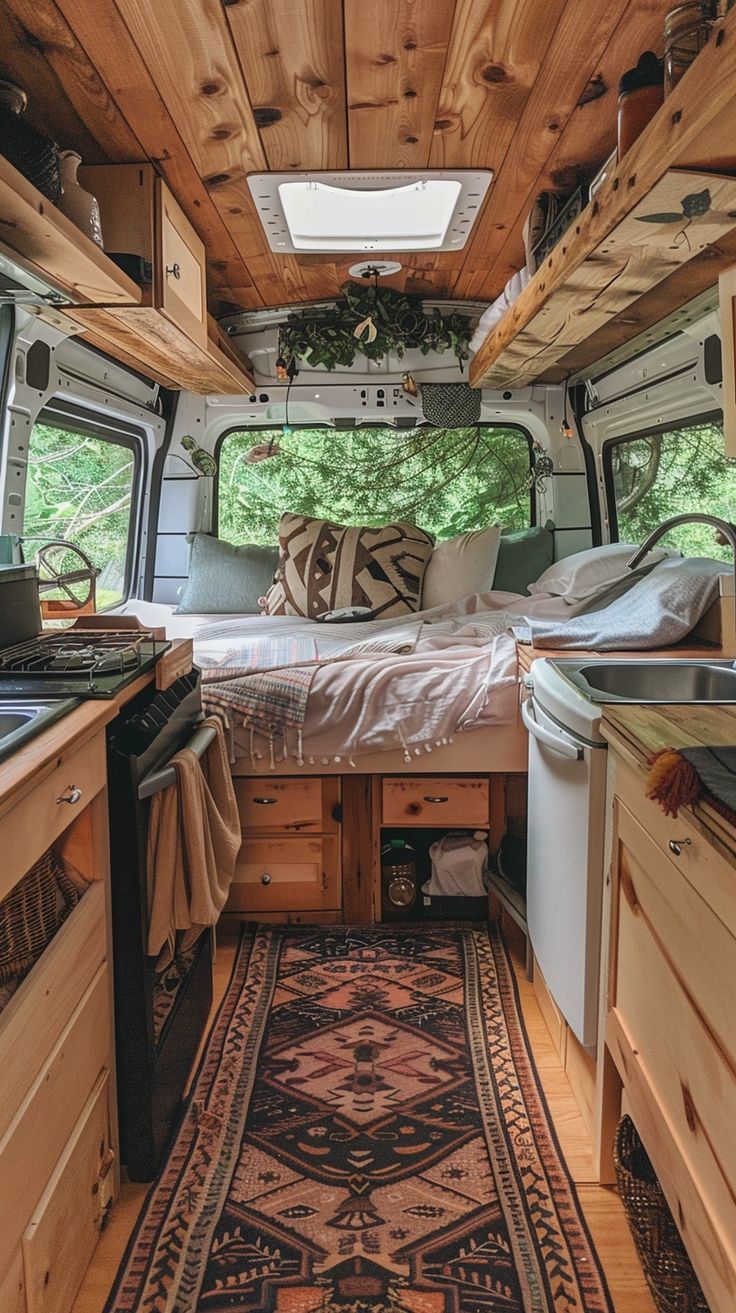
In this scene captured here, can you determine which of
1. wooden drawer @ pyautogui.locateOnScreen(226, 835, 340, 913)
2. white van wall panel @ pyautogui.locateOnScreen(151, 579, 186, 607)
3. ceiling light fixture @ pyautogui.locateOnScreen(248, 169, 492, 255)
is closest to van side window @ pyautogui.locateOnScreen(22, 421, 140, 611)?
white van wall panel @ pyautogui.locateOnScreen(151, 579, 186, 607)

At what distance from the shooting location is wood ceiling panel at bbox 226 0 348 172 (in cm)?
159

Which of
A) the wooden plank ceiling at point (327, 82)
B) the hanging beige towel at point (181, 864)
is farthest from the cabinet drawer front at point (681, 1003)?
the wooden plank ceiling at point (327, 82)

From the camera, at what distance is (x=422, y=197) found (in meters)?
2.53

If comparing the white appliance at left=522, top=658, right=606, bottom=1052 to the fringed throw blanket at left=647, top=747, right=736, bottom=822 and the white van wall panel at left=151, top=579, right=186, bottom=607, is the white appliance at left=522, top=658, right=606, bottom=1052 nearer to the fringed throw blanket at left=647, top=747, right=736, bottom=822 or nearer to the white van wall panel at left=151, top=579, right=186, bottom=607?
the fringed throw blanket at left=647, top=747, right=736, bottom=822

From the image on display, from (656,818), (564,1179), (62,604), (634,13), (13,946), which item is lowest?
(564,1179)

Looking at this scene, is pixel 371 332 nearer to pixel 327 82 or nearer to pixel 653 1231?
pixel 327 82

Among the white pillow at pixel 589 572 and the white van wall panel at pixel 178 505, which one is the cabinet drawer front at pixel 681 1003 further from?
the white van wall panel at pixel 178 505

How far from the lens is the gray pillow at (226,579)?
12.6ft

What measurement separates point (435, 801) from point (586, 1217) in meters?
1.28

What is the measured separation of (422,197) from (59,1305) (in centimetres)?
252

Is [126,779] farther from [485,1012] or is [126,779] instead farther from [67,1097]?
[485,1012]

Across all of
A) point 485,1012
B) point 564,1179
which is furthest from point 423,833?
point 564,1179

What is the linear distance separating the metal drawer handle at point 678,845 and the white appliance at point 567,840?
0.47 m

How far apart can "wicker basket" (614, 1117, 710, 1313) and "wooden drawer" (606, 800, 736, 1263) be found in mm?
165
